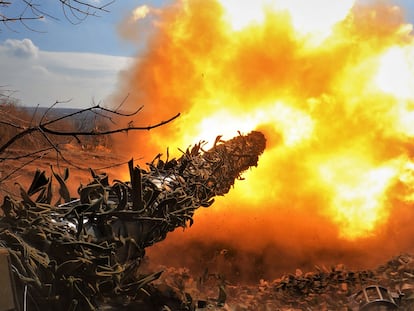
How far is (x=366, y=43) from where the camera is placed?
40.3 ft

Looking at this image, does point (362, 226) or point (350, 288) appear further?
point (362, 226)

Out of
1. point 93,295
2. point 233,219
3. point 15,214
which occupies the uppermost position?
point 233,219

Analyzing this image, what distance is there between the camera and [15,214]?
2305 millimetres

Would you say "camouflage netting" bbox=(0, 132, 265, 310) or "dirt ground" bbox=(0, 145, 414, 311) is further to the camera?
"dirt ground" bbox=(0, 145, 414, 311)

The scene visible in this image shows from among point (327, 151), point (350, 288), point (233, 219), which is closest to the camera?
point (350, 288)

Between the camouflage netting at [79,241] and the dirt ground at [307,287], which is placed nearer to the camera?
the camouflage netting at [79,241]

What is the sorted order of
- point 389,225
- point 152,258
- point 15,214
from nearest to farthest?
point 15,214
point 152,258
point 389,225

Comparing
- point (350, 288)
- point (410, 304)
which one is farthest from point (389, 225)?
point (410, 304)

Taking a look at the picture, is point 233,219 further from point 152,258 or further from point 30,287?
point 30,287

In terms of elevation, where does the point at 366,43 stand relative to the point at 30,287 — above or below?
above

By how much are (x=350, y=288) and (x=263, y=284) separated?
1.50m

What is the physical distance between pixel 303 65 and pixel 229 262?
6575 mm

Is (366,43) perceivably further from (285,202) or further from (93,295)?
(93,295)

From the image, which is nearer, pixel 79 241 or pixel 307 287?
pixel 79 241
